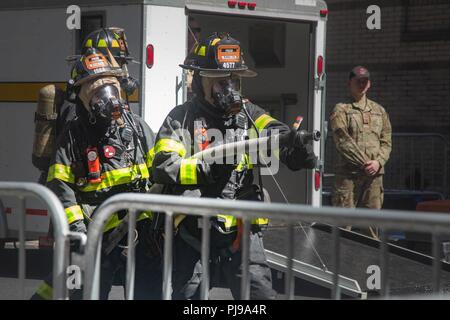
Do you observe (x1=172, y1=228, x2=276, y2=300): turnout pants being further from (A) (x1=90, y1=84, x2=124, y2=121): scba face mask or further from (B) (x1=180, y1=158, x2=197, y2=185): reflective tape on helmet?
(A) (x1=90, y1=84, x2=124, y2=121): scba face mask

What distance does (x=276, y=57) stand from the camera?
32.8 feet

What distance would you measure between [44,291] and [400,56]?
1044 cm

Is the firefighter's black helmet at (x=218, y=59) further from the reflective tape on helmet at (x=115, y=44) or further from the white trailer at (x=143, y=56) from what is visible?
the white trailer at (x=143, y=56)

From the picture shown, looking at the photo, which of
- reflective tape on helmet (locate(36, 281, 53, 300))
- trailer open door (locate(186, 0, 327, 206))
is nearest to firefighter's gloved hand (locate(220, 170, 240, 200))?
reflective tape on helmet (locate(36, 281, 53, 300))

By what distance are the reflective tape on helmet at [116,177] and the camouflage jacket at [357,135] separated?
4.19 metres

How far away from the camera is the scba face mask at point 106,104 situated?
5.20 m

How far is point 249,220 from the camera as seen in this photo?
11.7ft

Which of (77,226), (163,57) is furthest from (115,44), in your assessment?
(77,226)

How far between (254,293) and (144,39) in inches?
137

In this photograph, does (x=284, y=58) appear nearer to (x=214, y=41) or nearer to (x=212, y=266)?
(x=214, y=41)

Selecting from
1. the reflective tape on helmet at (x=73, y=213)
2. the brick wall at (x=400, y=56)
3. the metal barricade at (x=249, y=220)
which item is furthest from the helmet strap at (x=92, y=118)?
the brick wall at (x=400, y=56)

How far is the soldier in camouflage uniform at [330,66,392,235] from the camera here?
9.18 metres

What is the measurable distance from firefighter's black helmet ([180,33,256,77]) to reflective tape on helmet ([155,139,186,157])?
0.45 m
